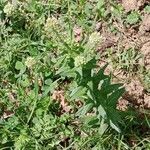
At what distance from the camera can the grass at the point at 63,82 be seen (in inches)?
109

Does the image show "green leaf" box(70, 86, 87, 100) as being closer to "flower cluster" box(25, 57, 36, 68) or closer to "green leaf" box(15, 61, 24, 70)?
"flower cluster" box(25, 57, 36, 68)

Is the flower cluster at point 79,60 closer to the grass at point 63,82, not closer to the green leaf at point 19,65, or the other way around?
the grass at point 63,82

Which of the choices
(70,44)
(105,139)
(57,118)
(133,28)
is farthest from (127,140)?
(133,28)

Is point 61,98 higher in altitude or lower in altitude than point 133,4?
lower

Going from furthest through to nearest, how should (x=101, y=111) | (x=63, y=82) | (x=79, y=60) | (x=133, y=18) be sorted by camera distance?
(x=133, y=18), (x=63, y=82), (x=101, y=111), (x=79, y=60)

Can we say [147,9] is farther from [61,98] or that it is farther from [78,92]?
[78,92]

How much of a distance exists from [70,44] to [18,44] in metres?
0.79

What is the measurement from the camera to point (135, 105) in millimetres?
3209

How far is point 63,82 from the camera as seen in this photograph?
11.3 ft

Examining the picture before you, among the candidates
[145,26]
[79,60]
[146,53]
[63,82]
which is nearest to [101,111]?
[79,60]

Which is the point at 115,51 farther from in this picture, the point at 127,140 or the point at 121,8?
the point at 127,140

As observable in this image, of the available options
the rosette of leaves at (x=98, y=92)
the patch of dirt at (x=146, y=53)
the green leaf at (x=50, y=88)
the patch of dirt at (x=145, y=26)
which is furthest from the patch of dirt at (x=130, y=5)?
the rosette of leaves at (x=98, y=92)

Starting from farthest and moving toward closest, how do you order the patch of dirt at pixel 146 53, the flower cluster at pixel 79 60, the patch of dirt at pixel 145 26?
the patch of dirt at pixel 145 26 < the patch of dirt at pixel 146 53 < the flower cluster at pixel 79 60

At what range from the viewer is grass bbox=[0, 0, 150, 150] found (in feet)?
9.08
